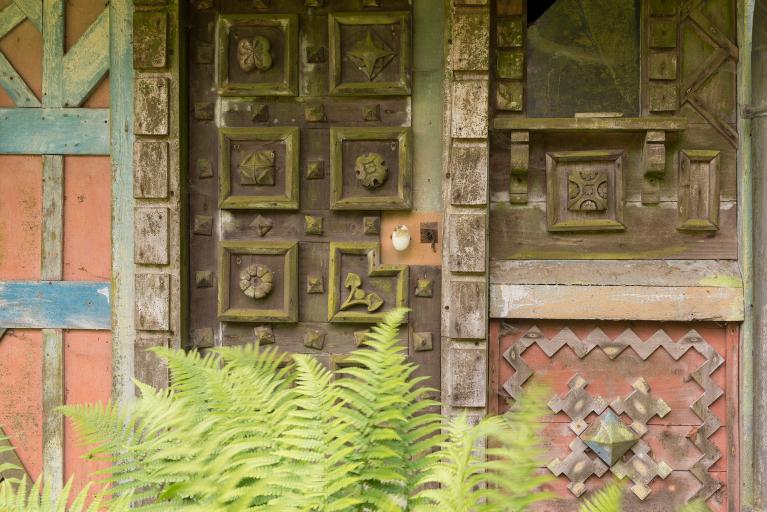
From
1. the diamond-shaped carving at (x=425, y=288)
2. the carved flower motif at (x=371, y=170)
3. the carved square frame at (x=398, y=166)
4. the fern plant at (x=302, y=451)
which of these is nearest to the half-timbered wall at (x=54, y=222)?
the carved square frame at (x=398, y=166)

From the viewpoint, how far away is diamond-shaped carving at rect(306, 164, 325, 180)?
2781 mm

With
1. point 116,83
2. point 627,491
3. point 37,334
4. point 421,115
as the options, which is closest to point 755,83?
point 421,115

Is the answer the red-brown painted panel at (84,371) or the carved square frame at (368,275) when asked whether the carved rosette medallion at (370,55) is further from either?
the red-brown painted panel at (84,371)

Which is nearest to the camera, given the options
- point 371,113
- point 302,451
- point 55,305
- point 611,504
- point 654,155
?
point 611,504

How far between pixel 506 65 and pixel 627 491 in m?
1.98

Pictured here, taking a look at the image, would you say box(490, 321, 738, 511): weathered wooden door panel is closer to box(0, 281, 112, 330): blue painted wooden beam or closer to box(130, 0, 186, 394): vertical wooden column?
box(130, 0, 186, 394): vertical wooden column

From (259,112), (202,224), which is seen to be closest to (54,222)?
(202,224)

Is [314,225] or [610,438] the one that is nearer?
[610,438]

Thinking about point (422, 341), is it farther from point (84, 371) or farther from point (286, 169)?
point (84, 371)

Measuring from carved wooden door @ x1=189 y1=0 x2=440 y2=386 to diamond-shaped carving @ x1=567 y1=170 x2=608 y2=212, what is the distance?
72 cm

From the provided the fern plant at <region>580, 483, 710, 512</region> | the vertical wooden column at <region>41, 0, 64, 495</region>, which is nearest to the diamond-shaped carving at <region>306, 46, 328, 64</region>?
the vertical wooden column at <region>41, 0, 64, 495</region>

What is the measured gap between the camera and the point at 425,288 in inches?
109

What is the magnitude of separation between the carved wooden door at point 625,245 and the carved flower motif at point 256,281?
1.03 m

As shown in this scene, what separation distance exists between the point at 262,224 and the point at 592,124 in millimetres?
1546
